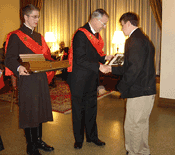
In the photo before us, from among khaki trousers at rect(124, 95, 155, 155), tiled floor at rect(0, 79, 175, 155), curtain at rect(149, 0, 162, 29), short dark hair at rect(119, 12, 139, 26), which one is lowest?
tiled floor at rect(0, 79, 175, 155)

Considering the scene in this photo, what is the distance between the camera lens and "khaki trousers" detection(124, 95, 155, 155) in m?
1.91

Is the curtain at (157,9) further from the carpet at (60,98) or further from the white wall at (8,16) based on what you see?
the white wall at (8,16)

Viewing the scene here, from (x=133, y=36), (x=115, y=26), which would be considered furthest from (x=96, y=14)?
(x=115, y=26)

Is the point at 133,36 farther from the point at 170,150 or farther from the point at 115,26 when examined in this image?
the point at 115,26

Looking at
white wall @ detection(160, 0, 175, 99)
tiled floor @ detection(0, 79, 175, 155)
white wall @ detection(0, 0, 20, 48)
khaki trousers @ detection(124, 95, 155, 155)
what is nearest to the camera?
khaki trousers @ detection(124, 95, 155, 155)

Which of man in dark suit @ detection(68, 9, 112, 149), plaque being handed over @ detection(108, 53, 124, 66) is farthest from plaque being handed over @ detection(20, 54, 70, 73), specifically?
plaque being handed over @ detection(108, 53, 124, 66)

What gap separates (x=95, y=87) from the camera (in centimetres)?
244

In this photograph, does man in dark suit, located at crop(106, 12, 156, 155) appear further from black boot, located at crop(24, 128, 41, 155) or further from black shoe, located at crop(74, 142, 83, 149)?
black boot, located at crop(24, 128, 41, 155)

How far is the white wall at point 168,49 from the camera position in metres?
3.85

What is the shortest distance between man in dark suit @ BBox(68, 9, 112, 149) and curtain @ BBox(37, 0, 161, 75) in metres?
4.61

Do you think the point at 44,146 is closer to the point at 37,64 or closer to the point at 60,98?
the point at 37,64

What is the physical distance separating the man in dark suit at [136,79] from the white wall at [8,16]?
690 centimetres

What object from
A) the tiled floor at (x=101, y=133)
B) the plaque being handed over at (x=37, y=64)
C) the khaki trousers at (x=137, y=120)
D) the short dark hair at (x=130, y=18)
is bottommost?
the tiled floor at (x=101, y=133)

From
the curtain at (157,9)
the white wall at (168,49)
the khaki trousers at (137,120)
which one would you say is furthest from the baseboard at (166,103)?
the curtain at (157,9)
